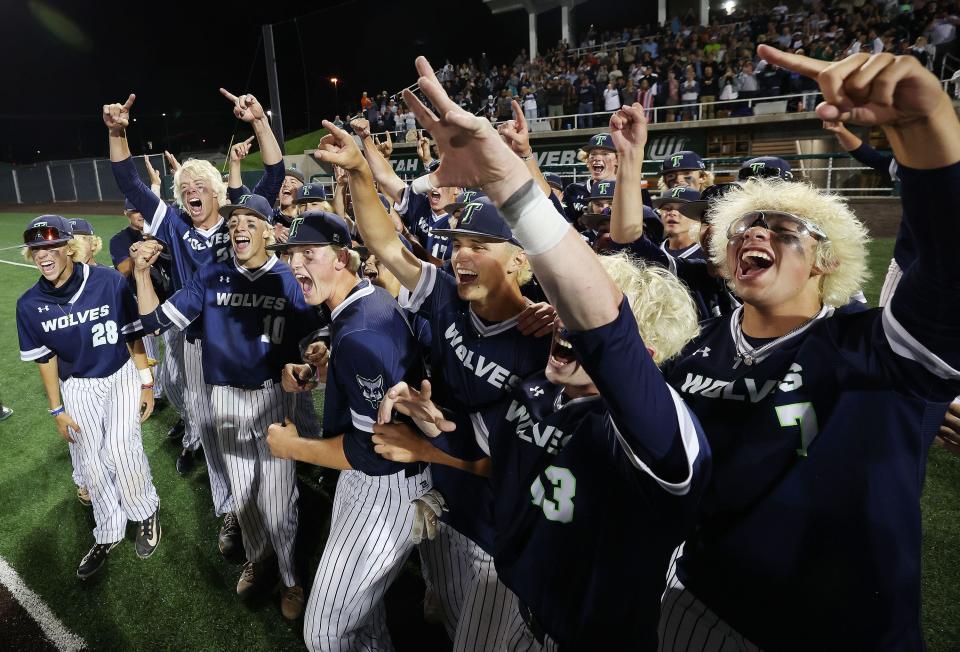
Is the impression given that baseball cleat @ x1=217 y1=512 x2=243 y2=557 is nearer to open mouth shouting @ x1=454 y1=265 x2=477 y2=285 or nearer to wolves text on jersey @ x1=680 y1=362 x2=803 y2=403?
open mouth shouting @ x1=454 y1=265 x2=477 y2=285

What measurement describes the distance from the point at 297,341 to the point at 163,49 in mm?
52426

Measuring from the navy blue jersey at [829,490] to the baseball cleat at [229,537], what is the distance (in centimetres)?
333

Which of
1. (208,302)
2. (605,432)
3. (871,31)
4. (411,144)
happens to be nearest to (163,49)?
(411,144)

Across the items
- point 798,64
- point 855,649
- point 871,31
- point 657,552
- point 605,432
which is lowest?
point 855,649

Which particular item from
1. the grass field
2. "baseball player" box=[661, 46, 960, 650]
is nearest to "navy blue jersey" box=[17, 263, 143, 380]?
the grass field

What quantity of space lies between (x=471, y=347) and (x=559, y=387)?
73 centimetres

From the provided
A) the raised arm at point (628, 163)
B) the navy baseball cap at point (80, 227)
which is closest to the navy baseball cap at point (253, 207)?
the navy baseball cap at point (80, 227)

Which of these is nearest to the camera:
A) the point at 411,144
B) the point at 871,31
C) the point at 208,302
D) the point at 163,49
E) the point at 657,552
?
the point at 657,552

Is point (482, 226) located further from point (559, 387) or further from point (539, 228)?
point (539, 228)

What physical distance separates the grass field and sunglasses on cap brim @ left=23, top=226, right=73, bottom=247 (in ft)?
7.08

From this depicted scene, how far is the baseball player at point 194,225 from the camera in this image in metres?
4.30

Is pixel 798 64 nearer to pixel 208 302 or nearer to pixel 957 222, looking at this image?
pixel 957 222

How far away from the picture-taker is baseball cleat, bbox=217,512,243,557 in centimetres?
399

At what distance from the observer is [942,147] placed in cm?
107
